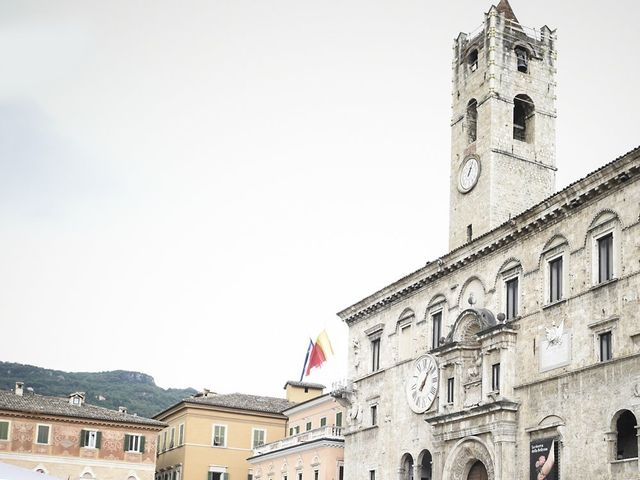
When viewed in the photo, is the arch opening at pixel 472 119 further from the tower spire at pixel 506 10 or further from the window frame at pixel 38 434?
the window frame at pixel 38 434

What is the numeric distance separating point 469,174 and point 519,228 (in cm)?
917

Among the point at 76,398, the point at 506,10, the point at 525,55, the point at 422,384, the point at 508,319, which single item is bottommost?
the point at 422,384

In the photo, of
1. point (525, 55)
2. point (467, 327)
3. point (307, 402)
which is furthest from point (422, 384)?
point (307, 402)

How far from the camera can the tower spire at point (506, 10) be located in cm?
4266

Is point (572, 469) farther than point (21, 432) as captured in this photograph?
No

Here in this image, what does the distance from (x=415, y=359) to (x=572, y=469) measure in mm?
10959

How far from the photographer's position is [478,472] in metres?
33.1

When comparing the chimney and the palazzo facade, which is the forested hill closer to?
the chimney

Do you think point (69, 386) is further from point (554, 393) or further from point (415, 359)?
point (554, 393)

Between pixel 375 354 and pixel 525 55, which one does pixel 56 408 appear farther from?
pixel 525 55

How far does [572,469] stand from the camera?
2775 centimetres

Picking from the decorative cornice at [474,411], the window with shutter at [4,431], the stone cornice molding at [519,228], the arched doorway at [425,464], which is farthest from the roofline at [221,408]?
the decorative cornice at [474,411]

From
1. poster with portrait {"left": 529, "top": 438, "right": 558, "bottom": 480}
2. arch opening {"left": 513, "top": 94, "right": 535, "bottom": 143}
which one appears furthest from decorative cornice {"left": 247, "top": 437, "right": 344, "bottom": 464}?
poster with portrait {"left": 529, "top": 438, "right": 558, "bottom": 480}

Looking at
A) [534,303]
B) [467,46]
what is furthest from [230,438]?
[534,303]
